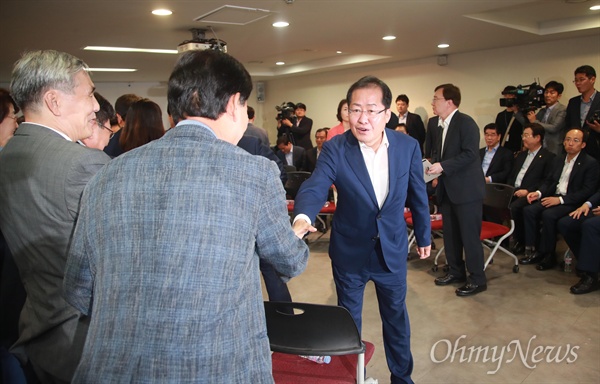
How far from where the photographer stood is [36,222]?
4.29 ft

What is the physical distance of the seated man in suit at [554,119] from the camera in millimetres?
6238

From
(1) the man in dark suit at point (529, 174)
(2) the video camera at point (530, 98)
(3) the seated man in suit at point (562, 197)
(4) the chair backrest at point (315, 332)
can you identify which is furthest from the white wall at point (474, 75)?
(4) the chair backrest at point (315, 332)

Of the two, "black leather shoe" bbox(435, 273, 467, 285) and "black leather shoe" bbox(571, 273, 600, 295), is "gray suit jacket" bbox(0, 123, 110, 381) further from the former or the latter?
"black leather shoe" bbox(571, 273, 600, 295)

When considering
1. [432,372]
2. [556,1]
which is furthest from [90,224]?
[556,1]

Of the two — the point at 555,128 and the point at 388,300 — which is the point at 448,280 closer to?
the point at 388,300

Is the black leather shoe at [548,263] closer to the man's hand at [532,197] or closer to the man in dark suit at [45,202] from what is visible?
the man's hand at [532,197]

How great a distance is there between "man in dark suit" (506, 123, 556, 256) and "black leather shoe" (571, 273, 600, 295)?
1261 mm

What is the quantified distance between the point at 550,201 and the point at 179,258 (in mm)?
4884

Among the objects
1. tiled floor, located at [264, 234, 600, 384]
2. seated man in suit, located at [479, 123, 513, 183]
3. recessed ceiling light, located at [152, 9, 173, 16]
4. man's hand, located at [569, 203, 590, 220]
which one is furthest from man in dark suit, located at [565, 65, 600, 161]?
recessed ceiling light, located at [152, 9, 173, 16]

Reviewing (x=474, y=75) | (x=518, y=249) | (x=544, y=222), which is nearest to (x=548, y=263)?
(x=544, y=222)

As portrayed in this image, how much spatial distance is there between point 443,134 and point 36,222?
3.47 m

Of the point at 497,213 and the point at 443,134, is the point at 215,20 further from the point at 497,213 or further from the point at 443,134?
the point at 497,213

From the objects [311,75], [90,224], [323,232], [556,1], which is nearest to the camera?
[90,224]

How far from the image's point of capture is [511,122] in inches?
271
